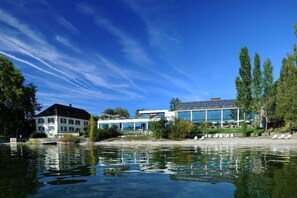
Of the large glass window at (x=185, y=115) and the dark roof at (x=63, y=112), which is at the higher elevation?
the dark roof at (x=63, y=112)

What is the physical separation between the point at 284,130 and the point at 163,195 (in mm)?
49498

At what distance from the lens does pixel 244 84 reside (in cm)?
5262

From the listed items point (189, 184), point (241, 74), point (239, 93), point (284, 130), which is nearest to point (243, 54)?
point (241, 74)

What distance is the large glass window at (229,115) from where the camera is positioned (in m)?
70.1

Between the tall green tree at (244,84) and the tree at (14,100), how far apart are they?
146 ft

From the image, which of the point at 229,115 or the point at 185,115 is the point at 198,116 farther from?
the point at 229,115

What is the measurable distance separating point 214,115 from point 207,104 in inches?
141

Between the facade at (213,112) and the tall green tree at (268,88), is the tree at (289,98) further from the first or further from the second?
the facade at (213,112)

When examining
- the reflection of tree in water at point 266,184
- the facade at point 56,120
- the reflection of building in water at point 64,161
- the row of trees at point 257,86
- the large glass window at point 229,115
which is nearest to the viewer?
the reflection of tree in water at point 266,184

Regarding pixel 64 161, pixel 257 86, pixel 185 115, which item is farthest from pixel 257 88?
pixel 64 161

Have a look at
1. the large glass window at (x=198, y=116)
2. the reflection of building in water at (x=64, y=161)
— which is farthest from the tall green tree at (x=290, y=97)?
the reflection of building in water at (x=64, y=161)

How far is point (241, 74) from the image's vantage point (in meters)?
53.4

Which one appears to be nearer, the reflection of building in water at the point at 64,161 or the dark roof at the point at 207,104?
the reflection of building in water at the point at 64,161

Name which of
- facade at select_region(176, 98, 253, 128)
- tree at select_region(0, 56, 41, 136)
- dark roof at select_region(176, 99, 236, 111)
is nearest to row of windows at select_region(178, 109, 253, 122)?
facade at select_region(176, 98, 253, 128)
